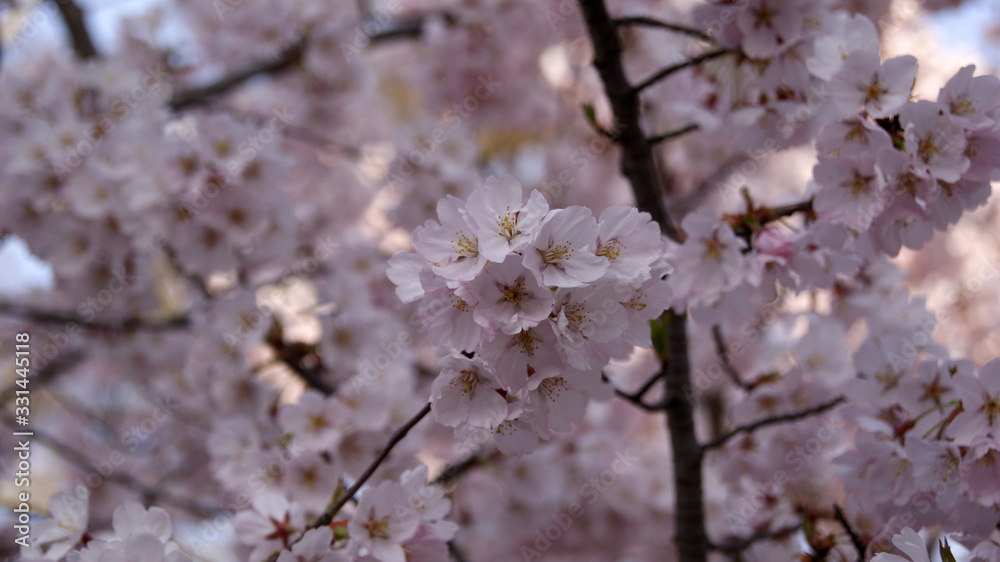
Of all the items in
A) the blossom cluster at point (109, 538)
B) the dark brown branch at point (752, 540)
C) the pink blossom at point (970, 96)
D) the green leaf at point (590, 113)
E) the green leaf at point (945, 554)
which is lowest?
the blossom cluster at point (109, 538)

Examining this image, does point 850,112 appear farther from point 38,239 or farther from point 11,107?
point 11,107

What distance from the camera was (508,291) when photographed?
0.88 metres

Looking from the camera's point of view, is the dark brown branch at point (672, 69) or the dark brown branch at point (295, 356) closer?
the dark brown branch at point (672, 69)

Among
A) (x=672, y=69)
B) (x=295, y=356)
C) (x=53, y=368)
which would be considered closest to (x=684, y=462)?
(x=672, y=69)

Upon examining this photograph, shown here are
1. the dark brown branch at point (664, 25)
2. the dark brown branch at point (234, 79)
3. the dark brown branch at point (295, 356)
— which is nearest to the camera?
the dark brown branch at point (664, 25)

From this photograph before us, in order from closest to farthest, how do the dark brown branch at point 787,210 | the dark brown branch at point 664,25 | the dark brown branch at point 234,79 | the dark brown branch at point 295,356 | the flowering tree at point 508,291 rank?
the flowering tree at point 508,291 < the dark brown branch at point 787,210 < the dark brown branch at point 664,25 < the dark brown branch at point 295,356 < the dark brown branch at point 234,79

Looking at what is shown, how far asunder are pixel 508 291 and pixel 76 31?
310 centimetres

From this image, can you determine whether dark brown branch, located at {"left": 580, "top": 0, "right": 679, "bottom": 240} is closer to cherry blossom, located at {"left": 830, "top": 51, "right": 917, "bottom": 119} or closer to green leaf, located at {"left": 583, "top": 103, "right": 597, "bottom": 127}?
green leaf, located at {"left": 583, "top": 103, "right": 597, "bottom": 127}

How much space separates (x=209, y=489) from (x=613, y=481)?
5.23 feet

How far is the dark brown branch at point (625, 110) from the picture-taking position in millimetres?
1418

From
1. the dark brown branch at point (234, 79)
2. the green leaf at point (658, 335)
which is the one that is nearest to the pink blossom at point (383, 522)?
the green leaf at point (658, 335)

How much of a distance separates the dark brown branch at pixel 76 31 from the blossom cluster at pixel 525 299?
112 inches

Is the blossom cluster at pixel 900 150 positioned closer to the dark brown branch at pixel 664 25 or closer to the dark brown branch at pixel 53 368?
the dark brown branch at pixel 664 25

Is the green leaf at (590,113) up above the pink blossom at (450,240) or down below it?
above
